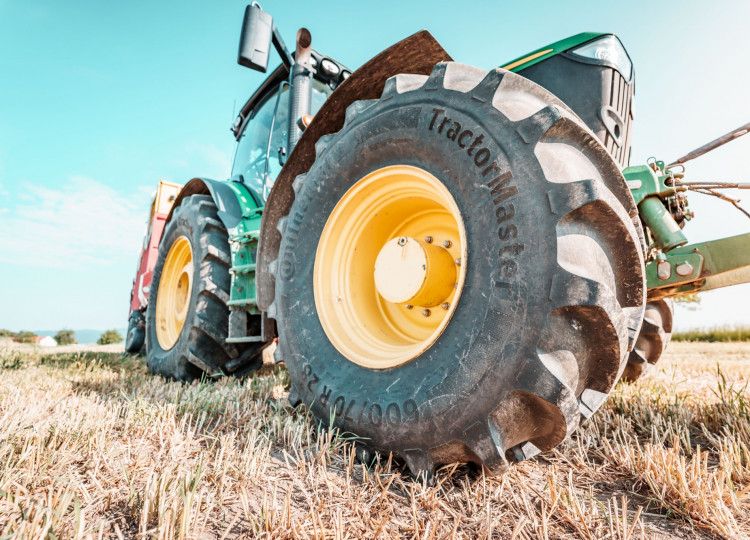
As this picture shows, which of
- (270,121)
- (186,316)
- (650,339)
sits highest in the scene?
(270,121)

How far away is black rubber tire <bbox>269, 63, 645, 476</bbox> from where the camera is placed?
1114 millimetres

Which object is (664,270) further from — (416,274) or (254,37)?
(254,37)

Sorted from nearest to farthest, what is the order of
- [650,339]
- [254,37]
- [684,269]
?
[684,269] < [254,37] < [650,339]

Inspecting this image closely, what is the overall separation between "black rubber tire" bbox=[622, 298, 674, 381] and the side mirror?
2632mm

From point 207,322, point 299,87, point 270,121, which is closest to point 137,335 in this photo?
point 207,322

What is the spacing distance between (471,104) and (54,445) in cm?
162

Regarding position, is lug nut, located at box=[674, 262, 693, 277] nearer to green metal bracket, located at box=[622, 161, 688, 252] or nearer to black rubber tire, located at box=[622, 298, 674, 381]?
green metal bracket, located at box=[622, 161, 688, 252]

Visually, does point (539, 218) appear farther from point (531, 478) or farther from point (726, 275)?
point (726, 275)

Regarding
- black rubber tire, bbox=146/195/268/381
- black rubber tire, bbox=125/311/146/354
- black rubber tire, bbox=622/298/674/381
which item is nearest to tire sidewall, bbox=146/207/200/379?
black rubber tire, bbox=146/195/268/381

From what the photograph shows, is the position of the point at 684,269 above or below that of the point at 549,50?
below

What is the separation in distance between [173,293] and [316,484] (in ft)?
9.65

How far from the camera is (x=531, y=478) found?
1.31 meters

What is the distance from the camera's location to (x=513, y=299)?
3.81 feet

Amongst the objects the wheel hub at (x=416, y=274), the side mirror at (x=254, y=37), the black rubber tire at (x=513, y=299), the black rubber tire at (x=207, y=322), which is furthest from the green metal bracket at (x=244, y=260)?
the black rubber tire at (x=513, y=299)
